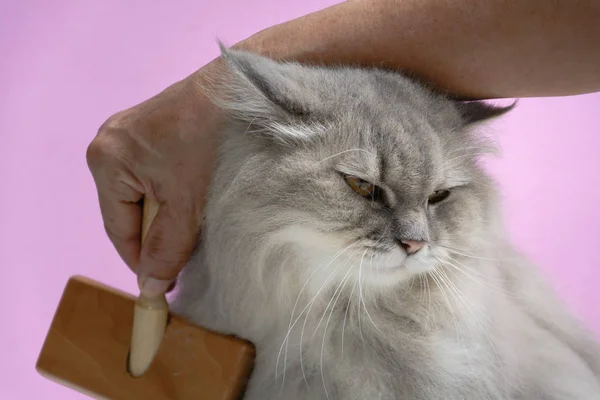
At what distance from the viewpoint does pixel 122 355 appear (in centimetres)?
104

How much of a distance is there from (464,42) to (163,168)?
0.48m

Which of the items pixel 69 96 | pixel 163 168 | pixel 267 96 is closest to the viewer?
pixel 267 96

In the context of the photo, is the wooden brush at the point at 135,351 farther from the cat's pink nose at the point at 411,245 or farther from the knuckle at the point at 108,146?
the cat's pink nose at the point at 411,245

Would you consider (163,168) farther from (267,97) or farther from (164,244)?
(267,97)

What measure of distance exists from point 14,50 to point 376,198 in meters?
1.16

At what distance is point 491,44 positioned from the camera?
92cm

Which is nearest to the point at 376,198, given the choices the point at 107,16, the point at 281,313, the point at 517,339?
the point at 281,313

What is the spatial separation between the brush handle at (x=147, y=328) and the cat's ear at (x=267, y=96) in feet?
0.77

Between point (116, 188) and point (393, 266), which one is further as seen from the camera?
point (116, 188)

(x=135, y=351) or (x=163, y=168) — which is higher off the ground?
(x=163, y=168)

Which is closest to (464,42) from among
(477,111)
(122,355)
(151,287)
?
(477,111)

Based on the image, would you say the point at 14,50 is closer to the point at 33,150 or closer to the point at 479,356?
the point at 33,150

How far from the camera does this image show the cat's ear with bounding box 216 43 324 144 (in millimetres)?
842

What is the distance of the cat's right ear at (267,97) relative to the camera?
84cm
